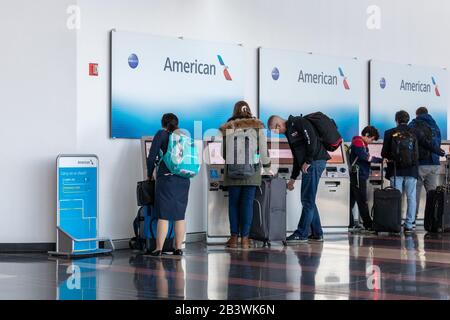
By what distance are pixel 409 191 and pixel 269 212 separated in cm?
263

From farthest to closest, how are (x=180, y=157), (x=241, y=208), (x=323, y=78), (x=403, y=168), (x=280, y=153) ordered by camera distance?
(x=323, y=78) → (x=403, y=168) → (x=280, y=153) → (x=241, y=208) → (x=180, y=157)

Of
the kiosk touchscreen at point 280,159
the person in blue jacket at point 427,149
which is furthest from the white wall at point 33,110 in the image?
the person in blue jacket at point 427,149

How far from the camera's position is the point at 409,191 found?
10.9 metres

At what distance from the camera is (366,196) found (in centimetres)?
1133

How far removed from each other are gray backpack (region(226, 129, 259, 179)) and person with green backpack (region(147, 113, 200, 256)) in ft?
2.23

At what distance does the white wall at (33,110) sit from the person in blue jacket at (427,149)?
4.93 meters

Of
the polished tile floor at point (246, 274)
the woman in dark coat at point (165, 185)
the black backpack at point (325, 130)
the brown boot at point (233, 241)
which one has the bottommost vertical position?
the polished tile floor at point (246, 274)

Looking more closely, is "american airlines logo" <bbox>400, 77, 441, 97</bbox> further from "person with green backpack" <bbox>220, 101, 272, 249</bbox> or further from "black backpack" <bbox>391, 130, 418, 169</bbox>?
"person with green backpack" <bbox>220, 101, 272, 249</bbox>

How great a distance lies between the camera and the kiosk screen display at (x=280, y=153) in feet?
34.0

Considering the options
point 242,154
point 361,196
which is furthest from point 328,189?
point 242,154

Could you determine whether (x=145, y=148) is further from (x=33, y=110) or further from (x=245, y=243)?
(x=245, y=243)

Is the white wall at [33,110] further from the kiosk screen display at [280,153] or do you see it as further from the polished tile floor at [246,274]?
the kiosk screen display at [280,153]
